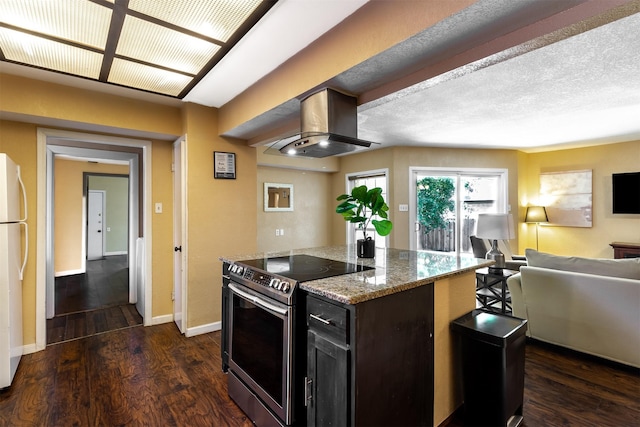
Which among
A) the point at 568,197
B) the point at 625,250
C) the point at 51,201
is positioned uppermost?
the point at 568,197

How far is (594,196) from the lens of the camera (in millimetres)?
5020

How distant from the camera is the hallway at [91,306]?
3.37m

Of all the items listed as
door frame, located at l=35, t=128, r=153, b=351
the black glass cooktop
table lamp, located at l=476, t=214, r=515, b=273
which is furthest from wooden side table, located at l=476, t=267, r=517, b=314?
door frame, located at l=35, t=128, r=153, b=351

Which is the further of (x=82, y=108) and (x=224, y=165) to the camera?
(x=224, y=165)

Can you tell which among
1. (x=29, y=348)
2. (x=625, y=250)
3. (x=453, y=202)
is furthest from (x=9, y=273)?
(x=625, y=250)

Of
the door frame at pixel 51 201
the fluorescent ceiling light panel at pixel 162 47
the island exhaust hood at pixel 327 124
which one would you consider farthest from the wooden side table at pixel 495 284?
the door frame at pixel 51 201

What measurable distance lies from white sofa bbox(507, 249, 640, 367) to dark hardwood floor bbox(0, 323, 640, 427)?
0.51 feet

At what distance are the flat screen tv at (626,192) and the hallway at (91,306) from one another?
6.86 m

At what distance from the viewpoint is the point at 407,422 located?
1595 millimetres

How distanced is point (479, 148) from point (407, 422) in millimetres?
4887

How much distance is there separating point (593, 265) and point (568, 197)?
338 cm

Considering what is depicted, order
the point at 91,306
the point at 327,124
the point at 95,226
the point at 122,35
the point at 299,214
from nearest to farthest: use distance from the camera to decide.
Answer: the point at 122,35
the point at 327,124
the point at 91,306
the point at 299,214
the point at 95,226

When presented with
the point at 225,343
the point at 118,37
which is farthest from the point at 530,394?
the point at 118,37

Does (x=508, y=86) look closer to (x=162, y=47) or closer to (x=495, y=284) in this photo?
(x=495, y=284)
